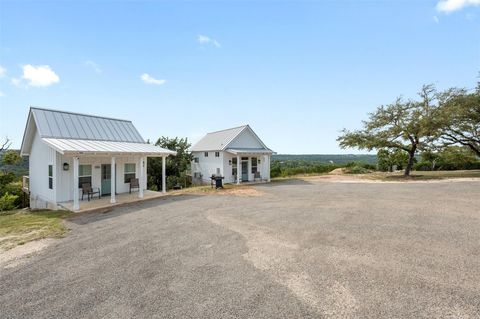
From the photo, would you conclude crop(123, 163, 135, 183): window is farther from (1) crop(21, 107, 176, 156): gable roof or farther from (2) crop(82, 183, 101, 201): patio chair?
(2) crop(82, 183, 101, 201): patio chair

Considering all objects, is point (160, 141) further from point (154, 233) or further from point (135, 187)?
point (154, 233)

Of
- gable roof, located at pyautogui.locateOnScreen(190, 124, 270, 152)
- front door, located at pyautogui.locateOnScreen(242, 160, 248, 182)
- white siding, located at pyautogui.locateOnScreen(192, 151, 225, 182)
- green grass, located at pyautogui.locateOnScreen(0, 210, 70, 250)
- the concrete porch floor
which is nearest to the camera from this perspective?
green grass, located at pyautogui.locateOnScreen(0, 210, 70, 250)

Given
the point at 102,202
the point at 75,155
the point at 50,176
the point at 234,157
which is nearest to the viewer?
the point at 75,155

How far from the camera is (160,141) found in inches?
1004

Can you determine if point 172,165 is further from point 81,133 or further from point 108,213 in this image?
point 108,213

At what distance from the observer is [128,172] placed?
15.5 m

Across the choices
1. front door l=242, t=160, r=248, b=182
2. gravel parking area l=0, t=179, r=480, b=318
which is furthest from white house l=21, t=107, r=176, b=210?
front door l=242, t=160, r=248, b=182

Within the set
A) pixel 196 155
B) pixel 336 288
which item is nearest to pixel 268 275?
pixel 336 288

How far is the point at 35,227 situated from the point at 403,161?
121ft

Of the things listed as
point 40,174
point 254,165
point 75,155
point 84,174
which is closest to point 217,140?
point 254,165

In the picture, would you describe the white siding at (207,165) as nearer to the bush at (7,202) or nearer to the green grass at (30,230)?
the green grass at (30,230)

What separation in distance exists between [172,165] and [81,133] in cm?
1059

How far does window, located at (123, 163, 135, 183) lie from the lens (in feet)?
50.5

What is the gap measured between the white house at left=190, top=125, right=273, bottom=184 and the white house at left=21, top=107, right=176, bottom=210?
24.4ft
